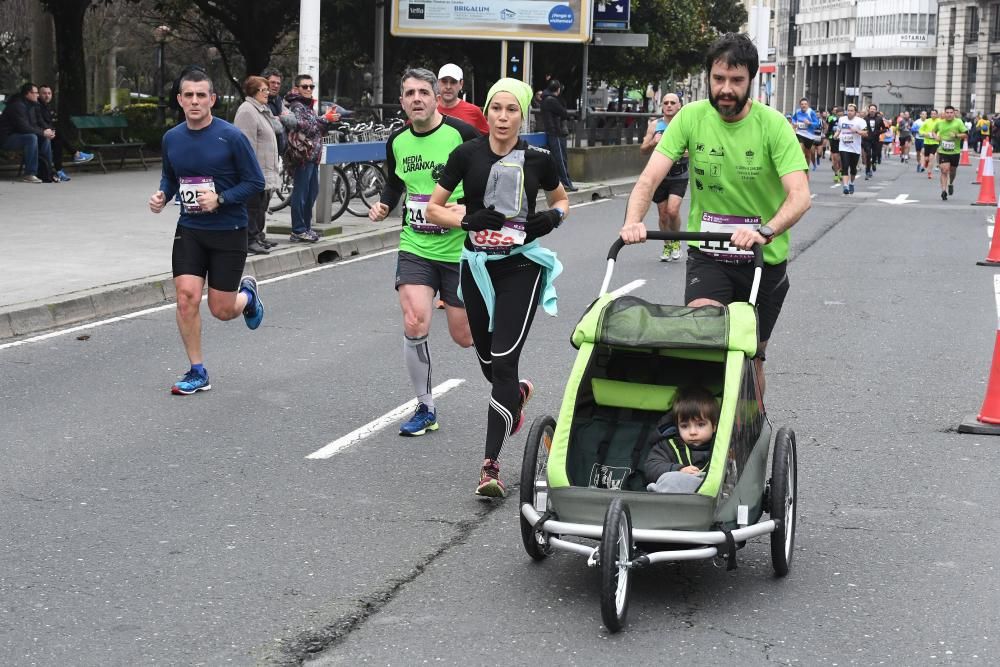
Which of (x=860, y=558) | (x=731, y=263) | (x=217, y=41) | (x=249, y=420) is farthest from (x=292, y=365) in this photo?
(x=217, y=41)

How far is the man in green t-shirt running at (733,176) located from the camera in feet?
19.4

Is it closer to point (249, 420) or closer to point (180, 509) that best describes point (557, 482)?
point (180, 509)

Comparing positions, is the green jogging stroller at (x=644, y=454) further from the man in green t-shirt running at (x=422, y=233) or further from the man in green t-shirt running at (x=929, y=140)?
the man in green t-shirt running at (x=929, y=140)

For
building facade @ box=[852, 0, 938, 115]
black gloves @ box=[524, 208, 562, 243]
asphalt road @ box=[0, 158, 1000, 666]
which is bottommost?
asphalt road @ box=[0, 158, 1000, 666]

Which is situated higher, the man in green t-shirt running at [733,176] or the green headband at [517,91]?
the green headband at [517,91]

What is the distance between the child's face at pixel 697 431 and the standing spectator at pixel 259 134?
9595mm

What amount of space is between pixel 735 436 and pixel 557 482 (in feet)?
2.11

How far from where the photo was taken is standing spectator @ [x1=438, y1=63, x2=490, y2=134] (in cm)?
1273

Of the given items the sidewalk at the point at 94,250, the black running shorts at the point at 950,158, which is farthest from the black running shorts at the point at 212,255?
the black running shorts at the point at 950,158

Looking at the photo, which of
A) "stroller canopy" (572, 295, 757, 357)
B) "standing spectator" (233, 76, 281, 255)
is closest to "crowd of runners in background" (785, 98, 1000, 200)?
"standing spectator" (233, 76, 281, 255)

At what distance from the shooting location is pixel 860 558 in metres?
5.68

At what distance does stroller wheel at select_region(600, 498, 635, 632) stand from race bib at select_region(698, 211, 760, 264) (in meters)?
1.70

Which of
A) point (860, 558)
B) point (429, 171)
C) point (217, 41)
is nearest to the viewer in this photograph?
point (860, 558)

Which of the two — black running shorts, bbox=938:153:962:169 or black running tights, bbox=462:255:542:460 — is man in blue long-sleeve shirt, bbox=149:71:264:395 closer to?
black running tights, bbox=462:255:542:460
